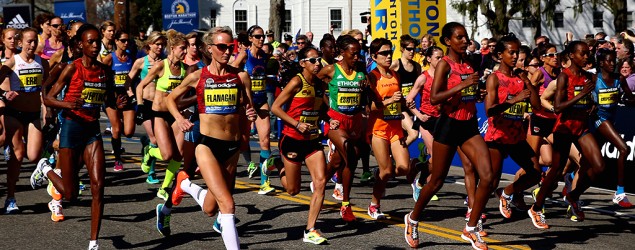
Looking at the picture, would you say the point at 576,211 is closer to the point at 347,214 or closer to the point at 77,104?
the point at 347,214

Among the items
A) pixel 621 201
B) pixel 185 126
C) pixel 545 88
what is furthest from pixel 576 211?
pixel 185 126

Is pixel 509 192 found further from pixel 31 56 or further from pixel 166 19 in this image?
pixel 166 19

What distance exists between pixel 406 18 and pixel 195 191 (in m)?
10.7

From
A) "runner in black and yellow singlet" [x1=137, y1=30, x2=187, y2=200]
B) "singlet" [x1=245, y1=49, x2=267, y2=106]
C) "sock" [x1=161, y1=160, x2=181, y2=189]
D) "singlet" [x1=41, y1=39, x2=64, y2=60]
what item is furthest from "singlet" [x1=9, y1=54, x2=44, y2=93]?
"singlet" [x1=41, y1=39, x2=64, y2=60]

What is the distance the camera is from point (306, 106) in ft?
34.5

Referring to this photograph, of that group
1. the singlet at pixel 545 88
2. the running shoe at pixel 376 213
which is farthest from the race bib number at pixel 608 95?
the running shoe at pixel 376 213

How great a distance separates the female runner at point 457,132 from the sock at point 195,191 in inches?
82.1

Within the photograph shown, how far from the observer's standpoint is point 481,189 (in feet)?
30.8

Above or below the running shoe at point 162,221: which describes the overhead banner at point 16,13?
above

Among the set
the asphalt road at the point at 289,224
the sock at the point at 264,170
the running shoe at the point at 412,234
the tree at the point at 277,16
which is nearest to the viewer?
the running shoe at the point at 412,234

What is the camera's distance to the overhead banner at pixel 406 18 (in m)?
19.0

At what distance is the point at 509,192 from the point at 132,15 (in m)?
63.3

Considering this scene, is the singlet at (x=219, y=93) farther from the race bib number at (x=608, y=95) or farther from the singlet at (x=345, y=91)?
the race bib number at (x=608, y=95)

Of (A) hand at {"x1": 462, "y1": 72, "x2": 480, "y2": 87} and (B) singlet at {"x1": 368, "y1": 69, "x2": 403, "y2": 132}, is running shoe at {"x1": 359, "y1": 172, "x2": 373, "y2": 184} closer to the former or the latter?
(B) singlet at {"x1": 368, "y1": 69, "x2": 403, "y2": 132}
